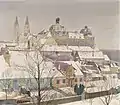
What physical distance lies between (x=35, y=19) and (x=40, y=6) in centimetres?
7

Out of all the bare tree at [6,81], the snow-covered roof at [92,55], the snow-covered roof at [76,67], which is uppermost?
the snow-covered roof at [92,55]

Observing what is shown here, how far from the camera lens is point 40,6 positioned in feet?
3.77

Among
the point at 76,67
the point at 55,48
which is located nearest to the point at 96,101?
the point at 76,67

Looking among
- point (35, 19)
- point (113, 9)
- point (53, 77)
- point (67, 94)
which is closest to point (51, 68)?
point (53, 77)

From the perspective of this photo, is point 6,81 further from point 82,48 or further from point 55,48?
point 82,48

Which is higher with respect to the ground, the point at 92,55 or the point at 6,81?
the point at 92,55

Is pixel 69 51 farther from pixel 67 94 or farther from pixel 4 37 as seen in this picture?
pixel 4 37

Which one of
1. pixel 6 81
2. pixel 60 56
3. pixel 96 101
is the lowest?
pixel 96 101

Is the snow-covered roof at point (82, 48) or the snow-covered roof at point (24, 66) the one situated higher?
the snow-covered roof at point (82, 48)

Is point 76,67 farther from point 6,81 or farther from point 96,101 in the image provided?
point 6,81

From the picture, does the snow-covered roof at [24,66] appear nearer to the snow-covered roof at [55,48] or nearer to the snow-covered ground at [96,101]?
the snow-covered roof at [55,48]

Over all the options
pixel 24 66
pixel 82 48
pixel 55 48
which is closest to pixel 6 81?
pixel 24 66

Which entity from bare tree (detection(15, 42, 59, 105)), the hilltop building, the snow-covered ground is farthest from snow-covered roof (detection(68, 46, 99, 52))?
the snow-covered ground

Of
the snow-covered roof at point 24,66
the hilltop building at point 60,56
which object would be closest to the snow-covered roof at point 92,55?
the hilltop building at point 60,56
